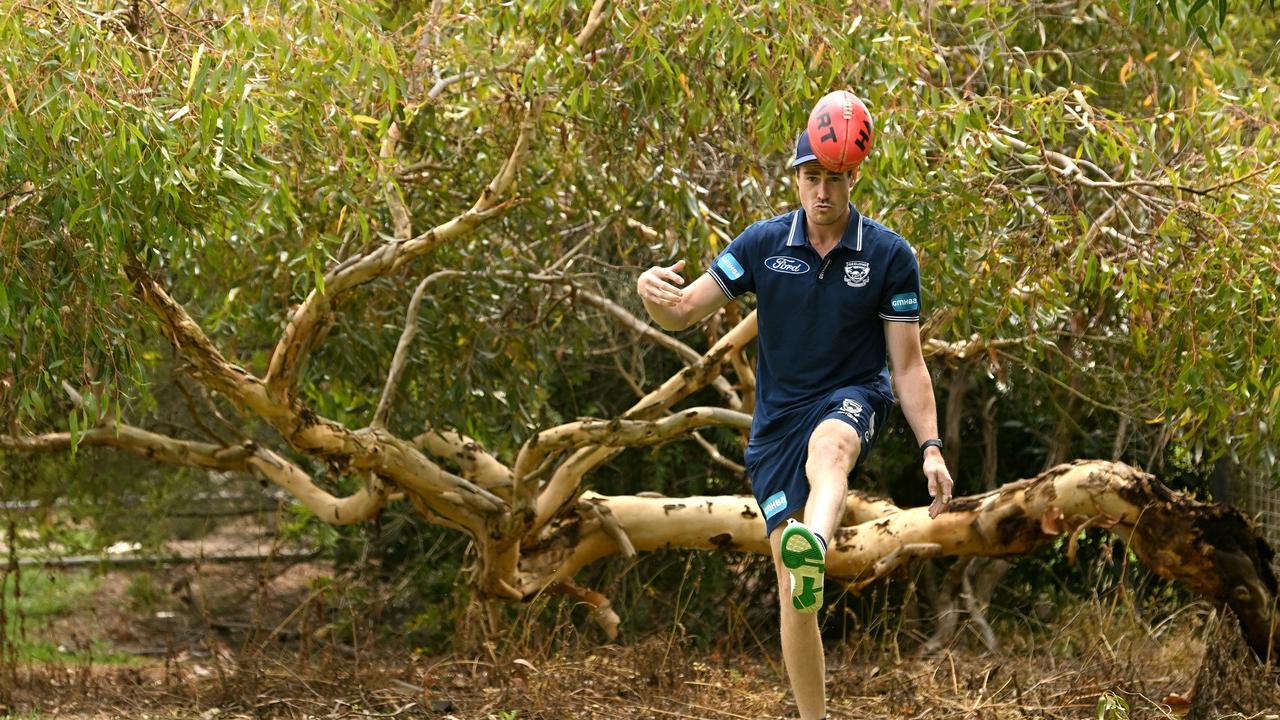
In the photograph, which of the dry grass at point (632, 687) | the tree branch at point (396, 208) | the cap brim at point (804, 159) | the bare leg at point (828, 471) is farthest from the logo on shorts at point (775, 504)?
the tree branch at point (396, 208)

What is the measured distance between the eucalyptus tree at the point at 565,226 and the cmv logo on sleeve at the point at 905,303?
4.56ft

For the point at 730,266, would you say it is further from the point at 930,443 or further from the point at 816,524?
the point at 816,524

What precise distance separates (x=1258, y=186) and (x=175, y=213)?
423 cm

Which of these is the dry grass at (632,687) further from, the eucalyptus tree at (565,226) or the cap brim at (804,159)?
the cap brim at (804,159)

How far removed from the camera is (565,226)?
8273 mm

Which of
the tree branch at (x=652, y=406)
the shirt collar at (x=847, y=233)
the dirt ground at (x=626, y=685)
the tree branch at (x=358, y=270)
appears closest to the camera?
the shirt collar at (x=847, y=233)

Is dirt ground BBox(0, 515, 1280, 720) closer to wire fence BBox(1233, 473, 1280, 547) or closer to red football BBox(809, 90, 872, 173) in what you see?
wire fence BBox(1233, 473, 1280, 547)

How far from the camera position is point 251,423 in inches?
372

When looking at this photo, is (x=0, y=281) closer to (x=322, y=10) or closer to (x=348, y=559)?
(x=322, y=10)

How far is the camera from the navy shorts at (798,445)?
4297 millimetres

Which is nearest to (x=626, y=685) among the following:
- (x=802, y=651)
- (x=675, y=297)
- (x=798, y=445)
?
(x=802, y=651)

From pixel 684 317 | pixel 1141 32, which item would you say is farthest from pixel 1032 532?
pixel 1141 32

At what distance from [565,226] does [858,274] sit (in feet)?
13.5

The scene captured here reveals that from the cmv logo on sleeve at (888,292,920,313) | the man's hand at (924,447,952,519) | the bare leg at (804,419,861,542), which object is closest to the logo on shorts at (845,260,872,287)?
the cmv logo on sleeve at (888,292,920,313)
